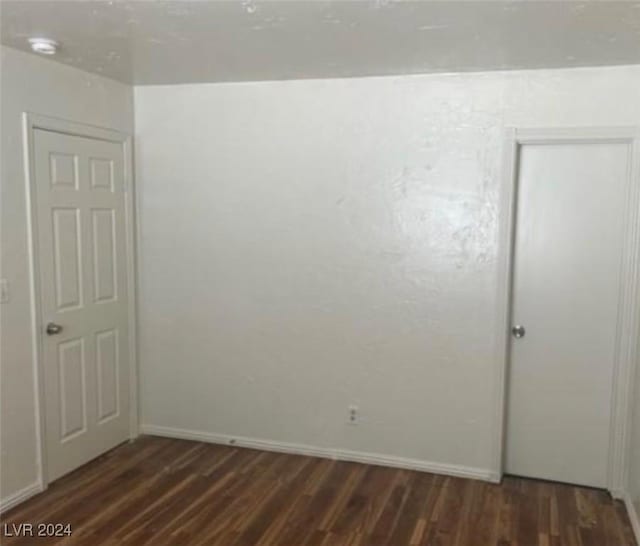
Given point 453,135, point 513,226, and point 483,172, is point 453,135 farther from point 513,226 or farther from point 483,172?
point 513,226

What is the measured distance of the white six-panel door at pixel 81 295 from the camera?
329 cm

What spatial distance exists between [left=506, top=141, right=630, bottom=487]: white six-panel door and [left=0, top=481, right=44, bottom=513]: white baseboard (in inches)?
107

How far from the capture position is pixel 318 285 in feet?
12.1

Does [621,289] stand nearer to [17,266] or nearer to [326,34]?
[326,34]

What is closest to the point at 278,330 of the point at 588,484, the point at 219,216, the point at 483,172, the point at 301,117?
the point at 219,216

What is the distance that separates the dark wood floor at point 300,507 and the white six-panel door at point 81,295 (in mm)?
258

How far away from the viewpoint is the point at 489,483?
3.46 metres

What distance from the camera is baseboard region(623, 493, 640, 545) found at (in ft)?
9.44

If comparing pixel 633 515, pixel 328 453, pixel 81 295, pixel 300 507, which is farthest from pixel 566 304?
pixel 81 295

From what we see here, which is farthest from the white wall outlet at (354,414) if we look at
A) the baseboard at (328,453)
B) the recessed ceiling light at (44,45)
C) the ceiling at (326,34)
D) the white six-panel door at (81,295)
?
the recessed ceiling light at (44,45)

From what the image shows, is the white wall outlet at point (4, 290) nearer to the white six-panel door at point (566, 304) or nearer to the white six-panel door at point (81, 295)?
the white six-panel door at point (81, 295)

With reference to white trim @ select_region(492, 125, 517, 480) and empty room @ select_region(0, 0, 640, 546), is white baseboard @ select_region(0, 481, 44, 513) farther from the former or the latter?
white trim @ select_region(492, 125, 517, 480)

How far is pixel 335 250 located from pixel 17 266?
1.76 metres

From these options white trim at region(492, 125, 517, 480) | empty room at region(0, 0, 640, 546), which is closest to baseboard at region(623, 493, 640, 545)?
empty room at region(0, 0, 640, 546)
